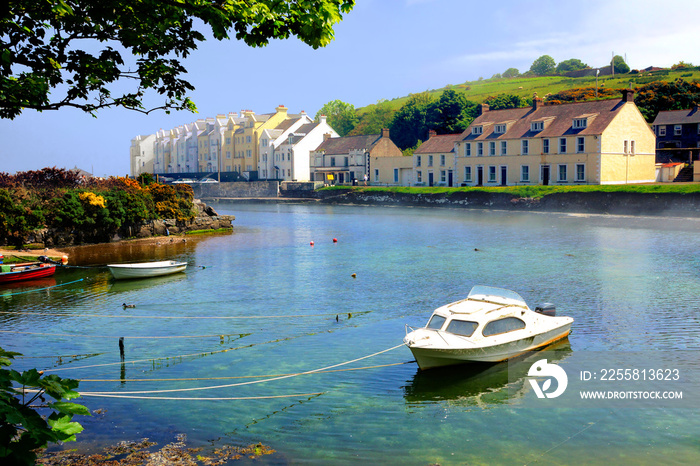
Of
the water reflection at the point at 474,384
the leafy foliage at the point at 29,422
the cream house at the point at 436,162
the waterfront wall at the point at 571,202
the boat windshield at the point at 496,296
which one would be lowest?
the water reflection at the point at 474,384

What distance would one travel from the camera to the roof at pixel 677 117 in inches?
3814

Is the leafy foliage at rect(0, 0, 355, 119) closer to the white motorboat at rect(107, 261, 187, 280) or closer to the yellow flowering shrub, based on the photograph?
the white motorboat at rect(107, 261, 187, 280)

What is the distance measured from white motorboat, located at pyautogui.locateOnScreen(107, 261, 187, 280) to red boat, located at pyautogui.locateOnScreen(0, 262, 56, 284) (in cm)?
357

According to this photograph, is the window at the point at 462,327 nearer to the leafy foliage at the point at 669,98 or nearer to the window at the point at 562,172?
the window at the point at 562,172

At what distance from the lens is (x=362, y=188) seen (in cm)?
11581

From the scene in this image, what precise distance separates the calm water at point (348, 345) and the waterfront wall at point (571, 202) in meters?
23.3

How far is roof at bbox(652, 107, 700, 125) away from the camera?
318 ft

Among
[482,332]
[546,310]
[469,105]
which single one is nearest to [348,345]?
[482,332]

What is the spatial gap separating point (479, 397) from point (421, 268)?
71.0 feet

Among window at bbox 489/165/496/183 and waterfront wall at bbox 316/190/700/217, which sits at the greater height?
window at bbox 489/165/496/183

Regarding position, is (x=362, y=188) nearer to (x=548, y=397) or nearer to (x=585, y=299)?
(x=585, y=299)

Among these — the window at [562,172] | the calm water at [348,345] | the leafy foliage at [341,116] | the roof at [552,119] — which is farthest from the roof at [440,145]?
the leafy foliage at [341,116]

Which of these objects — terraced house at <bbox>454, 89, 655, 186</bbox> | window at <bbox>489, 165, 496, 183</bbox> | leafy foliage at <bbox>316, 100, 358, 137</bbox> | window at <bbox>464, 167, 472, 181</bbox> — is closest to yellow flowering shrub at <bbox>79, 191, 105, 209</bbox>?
terraced house at <bbox>454, 89, 655, 186</bbox>

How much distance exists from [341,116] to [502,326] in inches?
6525
